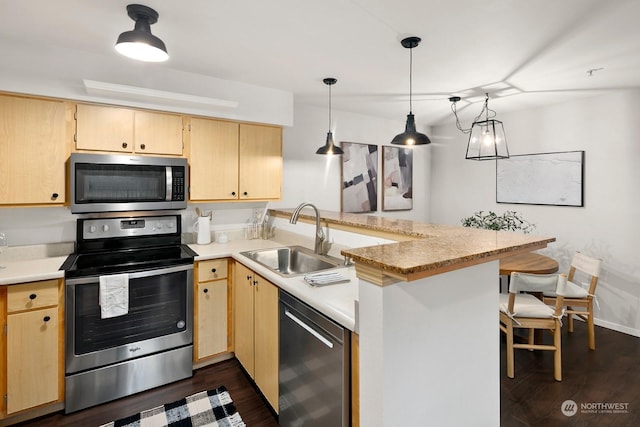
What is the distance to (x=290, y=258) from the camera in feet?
9.01

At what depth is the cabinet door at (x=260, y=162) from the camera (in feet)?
9.82

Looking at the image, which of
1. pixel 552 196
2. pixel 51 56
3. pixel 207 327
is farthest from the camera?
pixel 552 196

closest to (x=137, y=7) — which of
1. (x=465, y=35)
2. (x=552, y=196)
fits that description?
(x=465, y=35)

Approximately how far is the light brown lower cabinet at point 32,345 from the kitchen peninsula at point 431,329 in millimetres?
1985

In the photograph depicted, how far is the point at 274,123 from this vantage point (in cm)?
309

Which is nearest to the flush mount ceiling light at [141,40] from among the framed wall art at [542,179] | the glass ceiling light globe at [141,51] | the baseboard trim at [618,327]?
the glass ceiling light globe at [141,51]

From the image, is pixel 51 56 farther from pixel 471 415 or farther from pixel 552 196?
pixel 552 196

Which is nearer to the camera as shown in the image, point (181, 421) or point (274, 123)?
point (181, 421)

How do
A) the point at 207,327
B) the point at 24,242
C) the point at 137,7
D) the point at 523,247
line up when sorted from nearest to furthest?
the point at 523,247
the point at 137,7
the point at 24,242
the point at 207,327

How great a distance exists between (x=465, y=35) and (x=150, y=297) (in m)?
2.75

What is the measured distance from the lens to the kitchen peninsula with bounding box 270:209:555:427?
1121 mm

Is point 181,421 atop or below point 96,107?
below

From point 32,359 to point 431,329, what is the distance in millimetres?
2352

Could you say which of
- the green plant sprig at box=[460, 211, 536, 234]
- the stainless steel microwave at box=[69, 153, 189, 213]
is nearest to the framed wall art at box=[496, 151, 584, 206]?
the green plant sprig at box=[460, 211, 536, 234]
